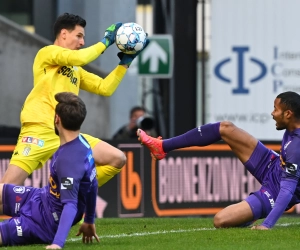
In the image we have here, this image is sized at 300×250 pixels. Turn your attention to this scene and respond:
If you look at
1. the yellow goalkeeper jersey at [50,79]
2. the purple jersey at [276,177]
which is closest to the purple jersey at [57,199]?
the yellow goalkeeper jersey at [50,79]

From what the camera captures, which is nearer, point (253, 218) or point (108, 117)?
point (253, 218)

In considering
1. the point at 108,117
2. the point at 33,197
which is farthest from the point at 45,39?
the point at 33,197

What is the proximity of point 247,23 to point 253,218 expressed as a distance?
736 cm

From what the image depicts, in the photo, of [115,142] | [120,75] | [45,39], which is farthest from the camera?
[45,39]

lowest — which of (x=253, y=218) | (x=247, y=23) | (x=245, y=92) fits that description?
(x=253, y=218)

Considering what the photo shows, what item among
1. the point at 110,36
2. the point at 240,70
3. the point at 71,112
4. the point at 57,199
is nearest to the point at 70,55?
the point at 110,36

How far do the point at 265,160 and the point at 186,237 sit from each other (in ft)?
4.66

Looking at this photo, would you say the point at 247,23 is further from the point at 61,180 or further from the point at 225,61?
the point at 61,180

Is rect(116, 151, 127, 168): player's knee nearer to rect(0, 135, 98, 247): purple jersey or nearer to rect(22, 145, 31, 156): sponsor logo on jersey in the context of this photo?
rect(22, 145, 31, 156): sponsor logo on jersey

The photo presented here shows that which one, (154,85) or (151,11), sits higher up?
(151,11)

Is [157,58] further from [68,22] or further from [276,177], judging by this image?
[276,177]

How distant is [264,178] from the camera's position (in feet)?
31.2

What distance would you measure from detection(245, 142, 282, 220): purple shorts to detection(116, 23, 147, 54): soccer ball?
4.74 ft

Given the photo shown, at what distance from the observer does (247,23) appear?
637 inches
